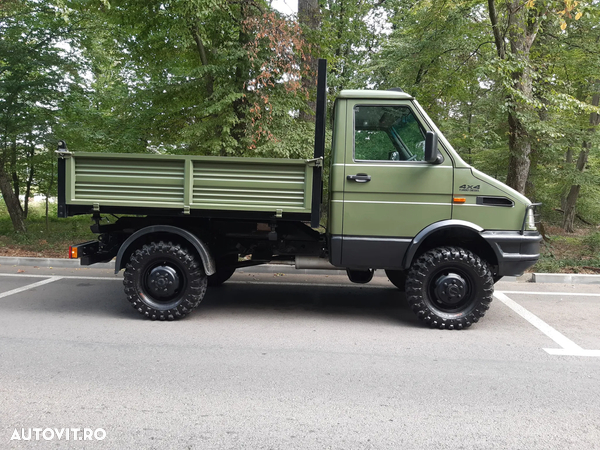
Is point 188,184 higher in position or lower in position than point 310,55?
lower

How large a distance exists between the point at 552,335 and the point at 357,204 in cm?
250

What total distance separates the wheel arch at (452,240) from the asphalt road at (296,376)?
2.63 feet

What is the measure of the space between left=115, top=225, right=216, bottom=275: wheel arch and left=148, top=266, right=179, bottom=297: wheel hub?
14.2 inches

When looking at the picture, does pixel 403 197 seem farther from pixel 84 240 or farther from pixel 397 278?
pixel 84 240

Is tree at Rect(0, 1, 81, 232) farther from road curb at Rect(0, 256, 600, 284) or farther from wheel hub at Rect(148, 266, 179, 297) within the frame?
wheel hub at Rect(148, 266, 179, 297)

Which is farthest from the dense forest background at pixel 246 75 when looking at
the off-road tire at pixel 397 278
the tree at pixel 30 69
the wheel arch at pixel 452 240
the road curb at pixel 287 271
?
the wheel arch at pixel 452 240

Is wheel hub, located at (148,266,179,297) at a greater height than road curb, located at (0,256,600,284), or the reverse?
wheel hub, located at (148,266,179,297)

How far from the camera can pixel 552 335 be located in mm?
4824

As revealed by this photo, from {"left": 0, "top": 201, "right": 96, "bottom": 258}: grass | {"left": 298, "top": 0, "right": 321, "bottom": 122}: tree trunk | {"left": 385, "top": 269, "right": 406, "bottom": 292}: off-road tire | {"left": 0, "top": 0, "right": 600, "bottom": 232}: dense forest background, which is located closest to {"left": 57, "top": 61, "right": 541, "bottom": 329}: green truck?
{"left": 385, "top": 269, "right": 406, "bottom": 292}: off-road tire

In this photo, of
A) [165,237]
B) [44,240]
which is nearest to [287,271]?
[165,237]

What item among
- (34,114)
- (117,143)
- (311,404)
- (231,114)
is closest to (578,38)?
(231,114)

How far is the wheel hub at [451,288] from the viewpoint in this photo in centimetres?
486

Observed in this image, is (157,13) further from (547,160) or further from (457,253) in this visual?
(547,160)

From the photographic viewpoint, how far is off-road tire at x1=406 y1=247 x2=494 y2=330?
4.86 m
